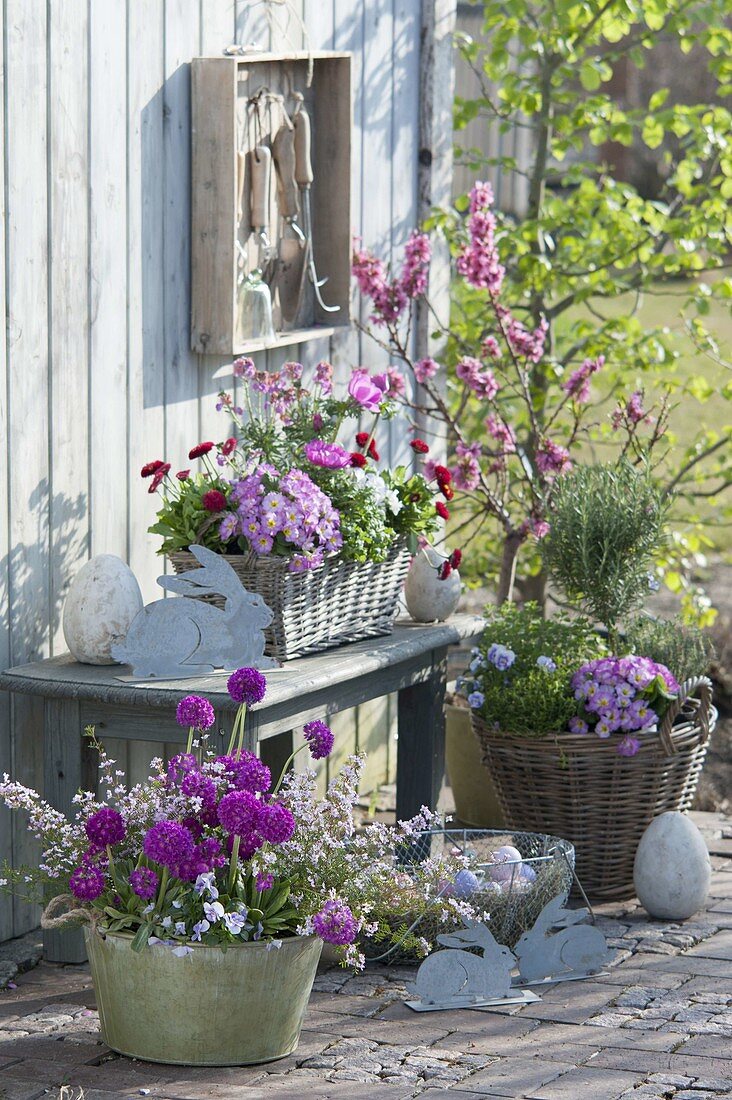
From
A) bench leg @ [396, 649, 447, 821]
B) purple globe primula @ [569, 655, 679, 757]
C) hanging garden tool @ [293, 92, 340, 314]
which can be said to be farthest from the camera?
hanging garden tool @ [293, 92, 340, 314]

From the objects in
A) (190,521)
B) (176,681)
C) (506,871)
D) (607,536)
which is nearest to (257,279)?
(190,521)

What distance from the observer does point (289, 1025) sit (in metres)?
3.25

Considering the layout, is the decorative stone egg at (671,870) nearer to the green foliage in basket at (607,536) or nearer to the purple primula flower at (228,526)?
the green foliage in basket at (607,536)

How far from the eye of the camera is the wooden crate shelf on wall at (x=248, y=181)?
13.6 feet

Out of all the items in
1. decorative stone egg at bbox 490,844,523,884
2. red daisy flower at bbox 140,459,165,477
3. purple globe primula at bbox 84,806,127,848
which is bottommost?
decorative stone egg at bbox 490,844,523,884

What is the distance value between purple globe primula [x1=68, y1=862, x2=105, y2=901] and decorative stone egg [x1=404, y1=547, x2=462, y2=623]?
1572 mm

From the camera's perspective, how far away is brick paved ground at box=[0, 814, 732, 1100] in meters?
3.10

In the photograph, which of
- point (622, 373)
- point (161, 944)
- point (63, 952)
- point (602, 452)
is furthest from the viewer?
point (602, 452)

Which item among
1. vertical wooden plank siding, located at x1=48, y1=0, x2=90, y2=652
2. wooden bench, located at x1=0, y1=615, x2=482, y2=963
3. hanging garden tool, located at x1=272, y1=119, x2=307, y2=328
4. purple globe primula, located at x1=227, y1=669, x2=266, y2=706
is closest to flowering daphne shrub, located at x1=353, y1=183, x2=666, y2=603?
hanging garden tool, located at x1=272, y1=119, x2=307, y2=328

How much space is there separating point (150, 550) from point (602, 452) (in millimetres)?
7814

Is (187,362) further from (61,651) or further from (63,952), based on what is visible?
(63,952)

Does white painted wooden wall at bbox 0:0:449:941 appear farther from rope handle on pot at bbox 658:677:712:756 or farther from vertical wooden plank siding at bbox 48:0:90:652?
rope handle on pot at bbox 658:677:712:756

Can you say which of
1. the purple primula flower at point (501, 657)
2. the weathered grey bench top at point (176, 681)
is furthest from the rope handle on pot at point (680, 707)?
the weathered grey bench top at point (176, 681)

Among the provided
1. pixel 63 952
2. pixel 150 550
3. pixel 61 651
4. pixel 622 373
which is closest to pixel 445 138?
pixel 622 373
